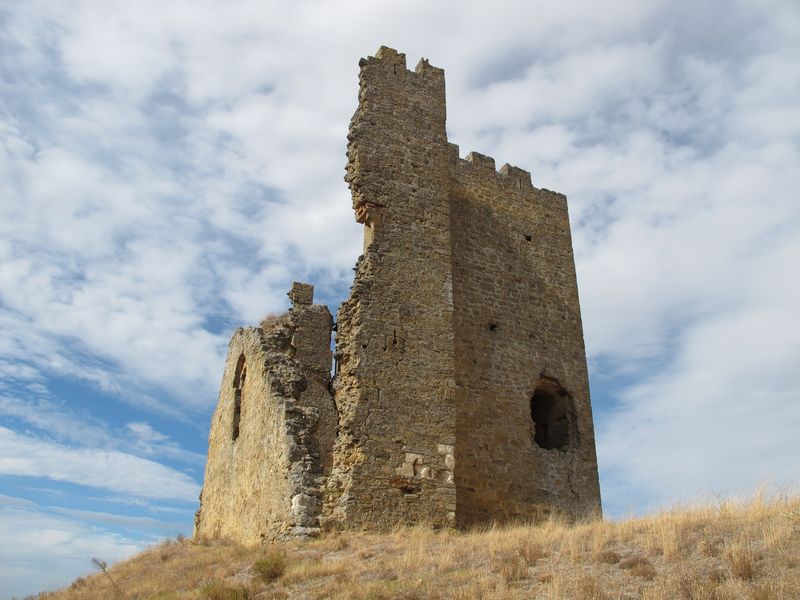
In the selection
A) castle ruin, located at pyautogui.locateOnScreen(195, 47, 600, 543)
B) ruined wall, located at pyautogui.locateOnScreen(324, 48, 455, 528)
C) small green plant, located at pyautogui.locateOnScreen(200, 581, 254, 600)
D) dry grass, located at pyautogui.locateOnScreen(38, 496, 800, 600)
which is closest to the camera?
dry grass, located at pyautogui.locateOnScreen(38, 496, 800, 600)

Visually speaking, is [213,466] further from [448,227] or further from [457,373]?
[448,227]

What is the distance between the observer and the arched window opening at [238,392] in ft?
51.9

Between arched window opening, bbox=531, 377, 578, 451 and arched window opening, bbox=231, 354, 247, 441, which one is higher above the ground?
arched window opening, bbox=231, 354, 247, 441

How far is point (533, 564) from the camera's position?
7480 millimetres

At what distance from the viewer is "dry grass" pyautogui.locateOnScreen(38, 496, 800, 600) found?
248 inches

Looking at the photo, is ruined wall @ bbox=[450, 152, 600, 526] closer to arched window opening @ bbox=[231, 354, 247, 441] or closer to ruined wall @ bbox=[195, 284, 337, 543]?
ruined wall @ bbox=[195, 284, 337, 543]

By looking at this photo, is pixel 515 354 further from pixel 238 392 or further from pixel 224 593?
pixel 224 593

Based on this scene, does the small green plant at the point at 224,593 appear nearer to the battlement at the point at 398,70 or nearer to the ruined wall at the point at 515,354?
the ruined wall at the point at 515,354

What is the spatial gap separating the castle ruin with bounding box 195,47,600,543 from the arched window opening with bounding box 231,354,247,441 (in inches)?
1.7

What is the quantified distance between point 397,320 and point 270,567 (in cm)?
448

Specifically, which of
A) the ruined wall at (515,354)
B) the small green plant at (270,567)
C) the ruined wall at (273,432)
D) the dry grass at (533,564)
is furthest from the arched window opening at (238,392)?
the small green plant at (270,567)

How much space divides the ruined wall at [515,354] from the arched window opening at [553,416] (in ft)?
0.07

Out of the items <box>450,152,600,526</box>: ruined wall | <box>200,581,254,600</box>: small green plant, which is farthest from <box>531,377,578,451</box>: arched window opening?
<box>200,581,254,600</box>: small green plant

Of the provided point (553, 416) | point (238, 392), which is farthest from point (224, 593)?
point (238, 392)
